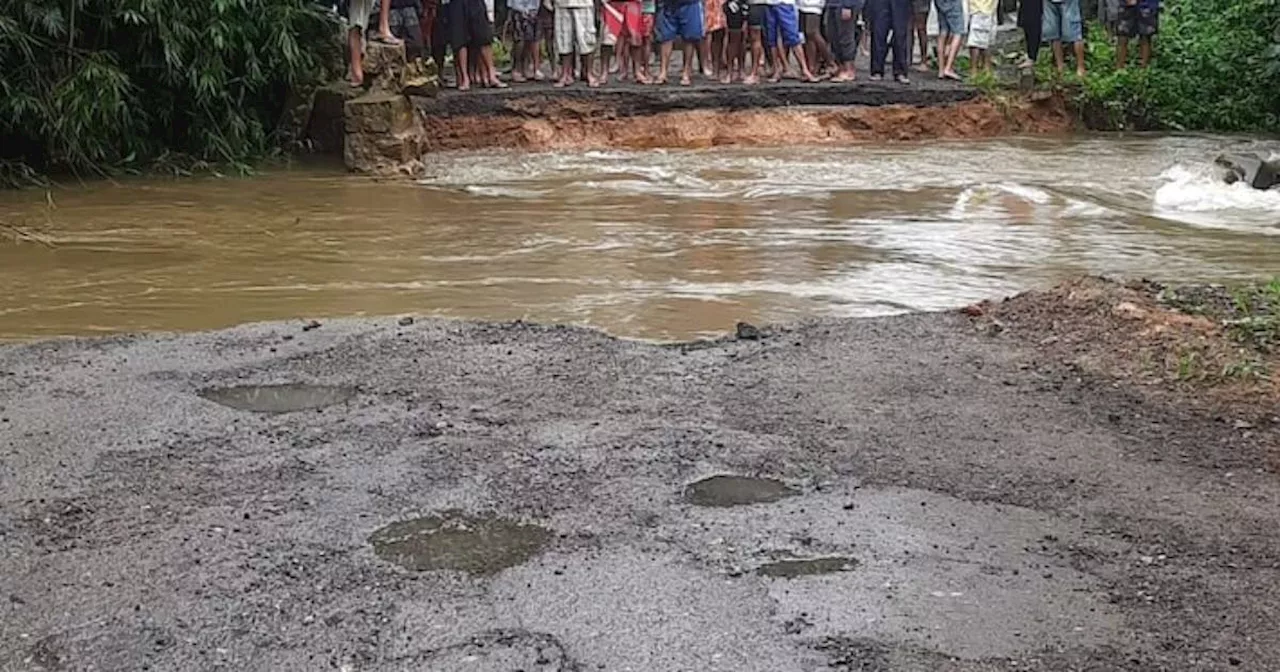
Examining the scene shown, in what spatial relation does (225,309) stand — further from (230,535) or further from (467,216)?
(230,535)

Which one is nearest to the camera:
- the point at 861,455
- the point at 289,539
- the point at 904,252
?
the point at 289,539

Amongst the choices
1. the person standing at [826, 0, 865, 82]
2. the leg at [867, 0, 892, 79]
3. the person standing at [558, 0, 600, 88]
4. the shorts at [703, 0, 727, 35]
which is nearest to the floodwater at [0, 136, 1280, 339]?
the person standing at [558, 0, 600, 88]

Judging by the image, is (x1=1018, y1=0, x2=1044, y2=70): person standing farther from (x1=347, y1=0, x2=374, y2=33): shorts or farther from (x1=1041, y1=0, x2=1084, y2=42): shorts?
(x1=347, y1=0, x2=374, y2=33): shorts

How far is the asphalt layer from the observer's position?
3738 millimetres

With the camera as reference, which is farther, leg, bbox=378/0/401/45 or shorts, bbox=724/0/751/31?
shorts, bbox=724/0/751/31

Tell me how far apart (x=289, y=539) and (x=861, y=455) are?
6.40 feet

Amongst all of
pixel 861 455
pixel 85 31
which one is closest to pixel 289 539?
pixel 861 455

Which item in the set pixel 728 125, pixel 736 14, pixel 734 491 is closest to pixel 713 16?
pixel 736 14

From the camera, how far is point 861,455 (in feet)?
17.1

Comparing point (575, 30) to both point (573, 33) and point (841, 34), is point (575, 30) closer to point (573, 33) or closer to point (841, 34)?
point (573, 33)

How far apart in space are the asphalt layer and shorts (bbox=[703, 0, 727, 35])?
10898 mm

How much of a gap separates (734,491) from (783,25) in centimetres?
1296

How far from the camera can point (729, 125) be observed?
1688cm

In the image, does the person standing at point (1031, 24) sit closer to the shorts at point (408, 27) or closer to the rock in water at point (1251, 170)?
the rock in water at point (1251, 170)
